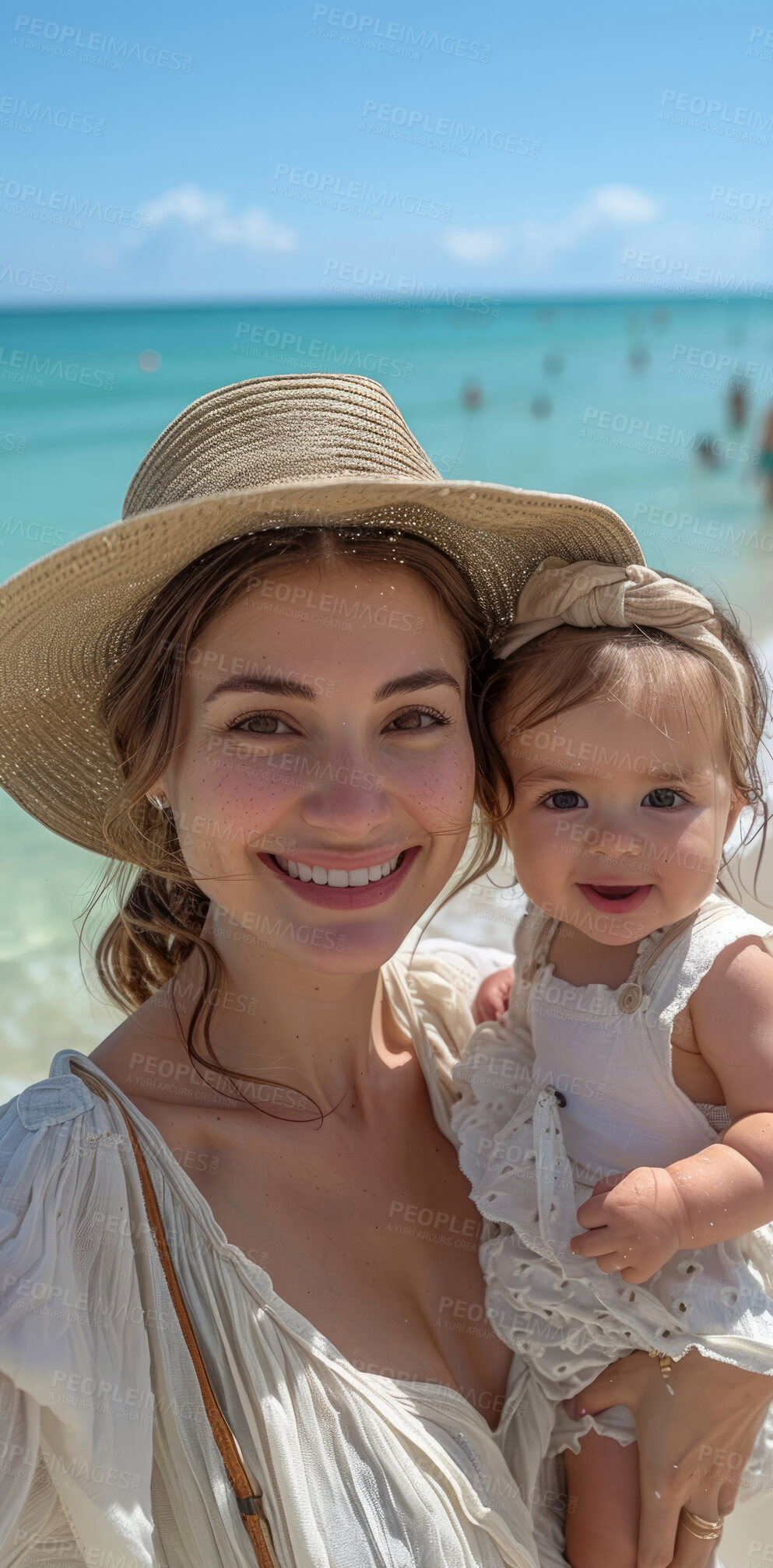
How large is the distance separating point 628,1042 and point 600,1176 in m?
0.25

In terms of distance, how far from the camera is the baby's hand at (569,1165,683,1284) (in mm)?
1912

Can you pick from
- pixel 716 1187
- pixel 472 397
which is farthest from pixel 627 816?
pixel 472 397

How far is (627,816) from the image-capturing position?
209 cm

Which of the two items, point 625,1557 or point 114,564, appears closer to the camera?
point 114,564

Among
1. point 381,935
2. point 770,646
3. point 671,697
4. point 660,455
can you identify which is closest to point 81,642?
point 381,935

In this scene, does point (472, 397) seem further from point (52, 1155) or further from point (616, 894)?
point (52, 1155)

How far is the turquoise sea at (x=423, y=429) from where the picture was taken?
6.66 meters

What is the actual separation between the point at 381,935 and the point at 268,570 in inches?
24.9

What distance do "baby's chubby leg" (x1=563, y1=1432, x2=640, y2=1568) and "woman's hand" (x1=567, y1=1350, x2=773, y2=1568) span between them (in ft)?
0.07

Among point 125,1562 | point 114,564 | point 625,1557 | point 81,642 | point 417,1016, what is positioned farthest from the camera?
point 417,1016

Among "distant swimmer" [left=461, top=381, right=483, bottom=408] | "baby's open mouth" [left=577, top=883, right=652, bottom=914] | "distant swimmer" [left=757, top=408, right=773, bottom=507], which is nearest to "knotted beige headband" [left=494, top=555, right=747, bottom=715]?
"baby's open mouth" [left=577, top=883, right=652, bottom=914]

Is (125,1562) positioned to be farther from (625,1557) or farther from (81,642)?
(81,642)

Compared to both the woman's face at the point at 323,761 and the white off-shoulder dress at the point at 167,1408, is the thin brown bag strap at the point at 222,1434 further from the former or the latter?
the woman's face at the point at 323,761

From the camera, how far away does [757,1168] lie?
1.95 metres
